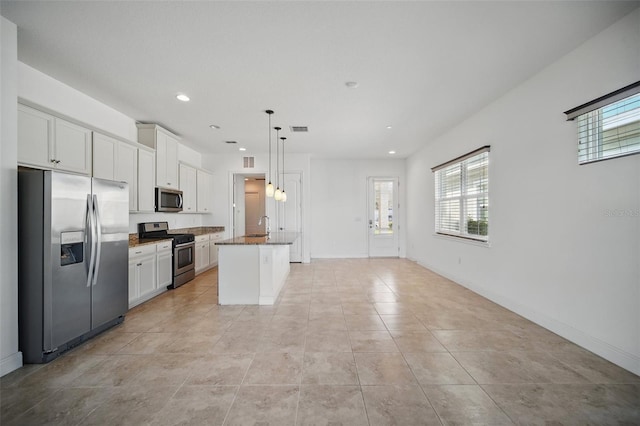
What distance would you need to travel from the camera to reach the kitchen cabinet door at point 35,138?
8.05 feet

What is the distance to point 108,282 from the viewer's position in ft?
9.24

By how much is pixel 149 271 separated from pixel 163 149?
6.89 feet

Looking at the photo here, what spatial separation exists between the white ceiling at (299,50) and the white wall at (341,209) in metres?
3.40

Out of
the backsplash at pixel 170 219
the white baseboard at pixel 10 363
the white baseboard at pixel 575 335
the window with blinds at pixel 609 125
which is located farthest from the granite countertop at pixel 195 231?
the window with blinds at pixel 609 125

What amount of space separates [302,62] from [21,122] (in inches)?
105

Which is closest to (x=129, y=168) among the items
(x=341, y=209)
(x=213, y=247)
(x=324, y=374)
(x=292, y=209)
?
(x=213, y=247)

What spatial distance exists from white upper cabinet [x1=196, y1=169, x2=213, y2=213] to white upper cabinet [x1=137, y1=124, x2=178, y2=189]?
91 centimetres

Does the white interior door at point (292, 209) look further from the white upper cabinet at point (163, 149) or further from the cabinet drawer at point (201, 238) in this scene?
the white upper cabinet at point (163, 149)

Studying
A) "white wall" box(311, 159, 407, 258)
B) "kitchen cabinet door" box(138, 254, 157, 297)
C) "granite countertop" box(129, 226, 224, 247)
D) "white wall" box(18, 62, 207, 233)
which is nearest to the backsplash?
"white wall" box(18, 62, 207, 233)

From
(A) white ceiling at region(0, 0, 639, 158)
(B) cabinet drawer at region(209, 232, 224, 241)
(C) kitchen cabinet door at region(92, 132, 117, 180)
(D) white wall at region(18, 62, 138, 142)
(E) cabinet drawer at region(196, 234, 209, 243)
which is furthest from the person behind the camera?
(B) cabinet drawer at region(209, 232, 224, 241)

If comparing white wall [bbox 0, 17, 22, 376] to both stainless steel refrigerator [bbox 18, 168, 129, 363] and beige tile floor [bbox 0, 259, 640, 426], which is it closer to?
stainless steel refrigerator [bbox 18, 168, 129, 363]

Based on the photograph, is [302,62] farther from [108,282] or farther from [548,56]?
[108,282]

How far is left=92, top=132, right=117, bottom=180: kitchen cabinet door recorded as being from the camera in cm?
326

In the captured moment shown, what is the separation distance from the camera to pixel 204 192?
20.3 ft
